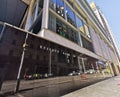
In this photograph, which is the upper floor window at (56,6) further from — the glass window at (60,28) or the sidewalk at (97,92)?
the sidewalk at (97,92)

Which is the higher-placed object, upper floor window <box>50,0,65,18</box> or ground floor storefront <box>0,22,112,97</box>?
upper floor window <box>50,0,65,18</box>

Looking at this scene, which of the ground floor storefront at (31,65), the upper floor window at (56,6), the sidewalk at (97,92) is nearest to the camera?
the ground floor storefront at (31,65)

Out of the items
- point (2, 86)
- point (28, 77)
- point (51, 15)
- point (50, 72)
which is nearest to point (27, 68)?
point (28, 77)

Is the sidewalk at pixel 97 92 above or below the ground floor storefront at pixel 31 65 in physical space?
below

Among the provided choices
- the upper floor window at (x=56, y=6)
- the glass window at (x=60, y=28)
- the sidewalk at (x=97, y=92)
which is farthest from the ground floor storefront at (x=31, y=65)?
the upper floor window at (x=56, y=6)

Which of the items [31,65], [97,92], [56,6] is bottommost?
[97,92]

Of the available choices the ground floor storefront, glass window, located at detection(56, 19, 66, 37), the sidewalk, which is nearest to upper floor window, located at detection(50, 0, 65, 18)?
glass window, located at detection(56, 19, 66, 37)

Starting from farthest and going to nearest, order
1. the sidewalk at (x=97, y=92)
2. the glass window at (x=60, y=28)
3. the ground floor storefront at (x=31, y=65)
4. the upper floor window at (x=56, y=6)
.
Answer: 1. the upper floor window at (x=56, y=6)
2. the glass window at (x=60, y=28)
3. the sidewalk at (x=97, y=92)
4. the ground floor storefront at (x=31, y=65)

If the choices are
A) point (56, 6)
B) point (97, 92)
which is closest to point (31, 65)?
point (97, 92)

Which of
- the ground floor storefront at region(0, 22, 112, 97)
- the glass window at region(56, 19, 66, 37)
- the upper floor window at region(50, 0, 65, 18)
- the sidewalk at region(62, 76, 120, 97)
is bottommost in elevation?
the sidewalk at region(62, 76, 120, 97)

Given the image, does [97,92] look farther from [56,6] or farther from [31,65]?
[56,6]

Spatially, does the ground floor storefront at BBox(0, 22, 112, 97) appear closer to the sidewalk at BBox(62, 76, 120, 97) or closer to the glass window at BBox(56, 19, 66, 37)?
the sidewalk at BBox(62, 76, 120, 97)

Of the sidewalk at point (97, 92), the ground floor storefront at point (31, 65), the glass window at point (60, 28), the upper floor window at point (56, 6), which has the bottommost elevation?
the sidewalk at point (97, 92)

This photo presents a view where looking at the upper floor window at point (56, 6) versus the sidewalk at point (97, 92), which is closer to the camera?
the sidewalk at point (97, 92)
